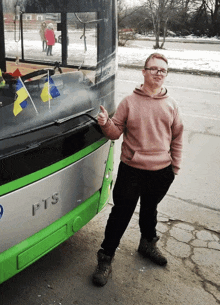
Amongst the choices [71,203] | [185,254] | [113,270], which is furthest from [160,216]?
[71,203]

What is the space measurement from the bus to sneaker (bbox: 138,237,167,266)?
0.56m

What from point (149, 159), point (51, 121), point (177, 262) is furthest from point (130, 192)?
point (177, 262)

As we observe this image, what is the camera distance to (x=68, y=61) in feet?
9.00

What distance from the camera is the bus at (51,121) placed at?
7.18ft

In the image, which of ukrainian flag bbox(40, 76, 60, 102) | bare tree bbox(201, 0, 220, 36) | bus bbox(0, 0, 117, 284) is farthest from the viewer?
bare tree bbox(201, 0, 220, 36)

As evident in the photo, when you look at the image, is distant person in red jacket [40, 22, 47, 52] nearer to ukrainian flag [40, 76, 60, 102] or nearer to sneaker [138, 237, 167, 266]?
ukrainian flag [40, 76, 60, 102]

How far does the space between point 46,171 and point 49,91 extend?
0.53 meters

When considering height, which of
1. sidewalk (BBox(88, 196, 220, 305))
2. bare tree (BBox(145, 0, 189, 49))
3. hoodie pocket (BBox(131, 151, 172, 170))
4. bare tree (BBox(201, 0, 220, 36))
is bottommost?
sidewalk (BBox(88, 196, 220, 305))

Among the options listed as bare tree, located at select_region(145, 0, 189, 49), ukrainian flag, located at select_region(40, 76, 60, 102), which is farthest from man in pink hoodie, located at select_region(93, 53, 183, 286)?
bare tree, located at select_region(145, 0, 189, 49)

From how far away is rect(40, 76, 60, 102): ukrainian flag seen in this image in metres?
2.42

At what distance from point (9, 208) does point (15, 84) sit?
0.74 m

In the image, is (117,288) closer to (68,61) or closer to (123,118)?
(123,118)

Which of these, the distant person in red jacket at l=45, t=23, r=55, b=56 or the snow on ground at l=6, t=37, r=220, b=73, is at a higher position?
the distant person in red jacket at l=45, t=23, r=55, b=56

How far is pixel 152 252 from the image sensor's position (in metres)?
3.13
